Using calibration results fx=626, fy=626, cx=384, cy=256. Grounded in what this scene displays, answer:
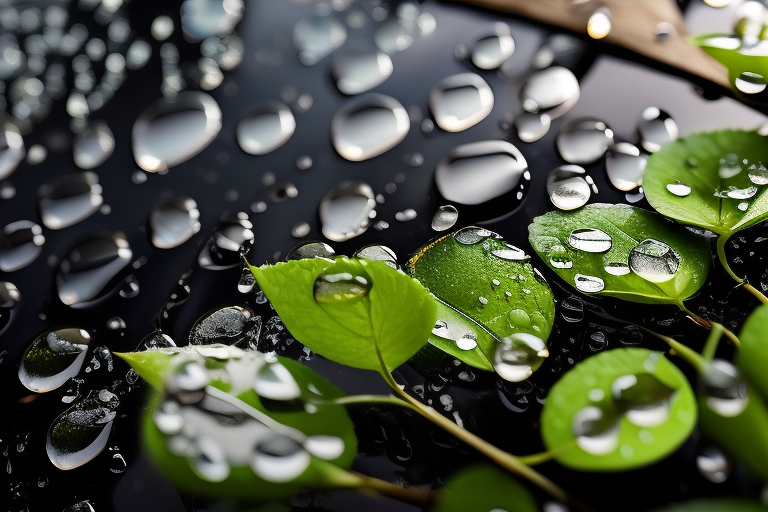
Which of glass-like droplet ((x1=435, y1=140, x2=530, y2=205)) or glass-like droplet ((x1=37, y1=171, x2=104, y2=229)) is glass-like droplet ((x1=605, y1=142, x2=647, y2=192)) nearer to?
glass-like droplet ((x1=435, y1=140, x2=530, y2=205))

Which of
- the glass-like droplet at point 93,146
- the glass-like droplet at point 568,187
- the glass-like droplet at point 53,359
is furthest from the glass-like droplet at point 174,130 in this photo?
the glass-like droplet at point 568,187

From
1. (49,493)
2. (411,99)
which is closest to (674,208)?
(411,99)

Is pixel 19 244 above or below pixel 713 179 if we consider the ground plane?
below

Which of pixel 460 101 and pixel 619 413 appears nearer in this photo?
pixel 619 413

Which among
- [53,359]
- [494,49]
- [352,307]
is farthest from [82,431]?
[494,49]

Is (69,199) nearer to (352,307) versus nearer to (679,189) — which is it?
(352,307)

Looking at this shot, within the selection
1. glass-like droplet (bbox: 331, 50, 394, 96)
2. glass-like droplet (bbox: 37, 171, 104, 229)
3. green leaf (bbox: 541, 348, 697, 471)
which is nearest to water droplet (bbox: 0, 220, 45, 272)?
glass-like droplet (bbox: 37, 171, 104, 229)

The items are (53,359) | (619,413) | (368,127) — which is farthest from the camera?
(368,127)
